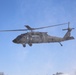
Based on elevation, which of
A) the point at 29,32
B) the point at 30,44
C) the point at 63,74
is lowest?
the point at 63,74

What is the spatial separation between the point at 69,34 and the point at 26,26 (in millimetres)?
14721

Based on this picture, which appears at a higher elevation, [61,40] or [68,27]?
[68,27]

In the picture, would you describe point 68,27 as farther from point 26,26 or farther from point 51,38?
point 26,26

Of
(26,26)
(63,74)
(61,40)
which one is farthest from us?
(63,74)

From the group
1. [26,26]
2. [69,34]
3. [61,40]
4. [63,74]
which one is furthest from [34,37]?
[63,74]

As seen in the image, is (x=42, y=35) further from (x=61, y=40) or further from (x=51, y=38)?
(x=61, y=40)

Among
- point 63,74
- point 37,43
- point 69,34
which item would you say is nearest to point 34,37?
point 37,43

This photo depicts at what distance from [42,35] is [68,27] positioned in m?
8.45

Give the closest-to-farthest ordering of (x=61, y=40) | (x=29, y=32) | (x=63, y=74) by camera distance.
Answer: (x=29, y=32) < (x=61, y=40) < (x=63, y=74)

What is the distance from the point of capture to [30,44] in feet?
135

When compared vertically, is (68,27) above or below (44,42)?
above

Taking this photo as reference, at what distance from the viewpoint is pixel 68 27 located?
47562 millimetres

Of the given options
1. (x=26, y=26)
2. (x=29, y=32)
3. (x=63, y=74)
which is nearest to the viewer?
(x=26, y=26)

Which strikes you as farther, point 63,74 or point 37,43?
point 63,74
